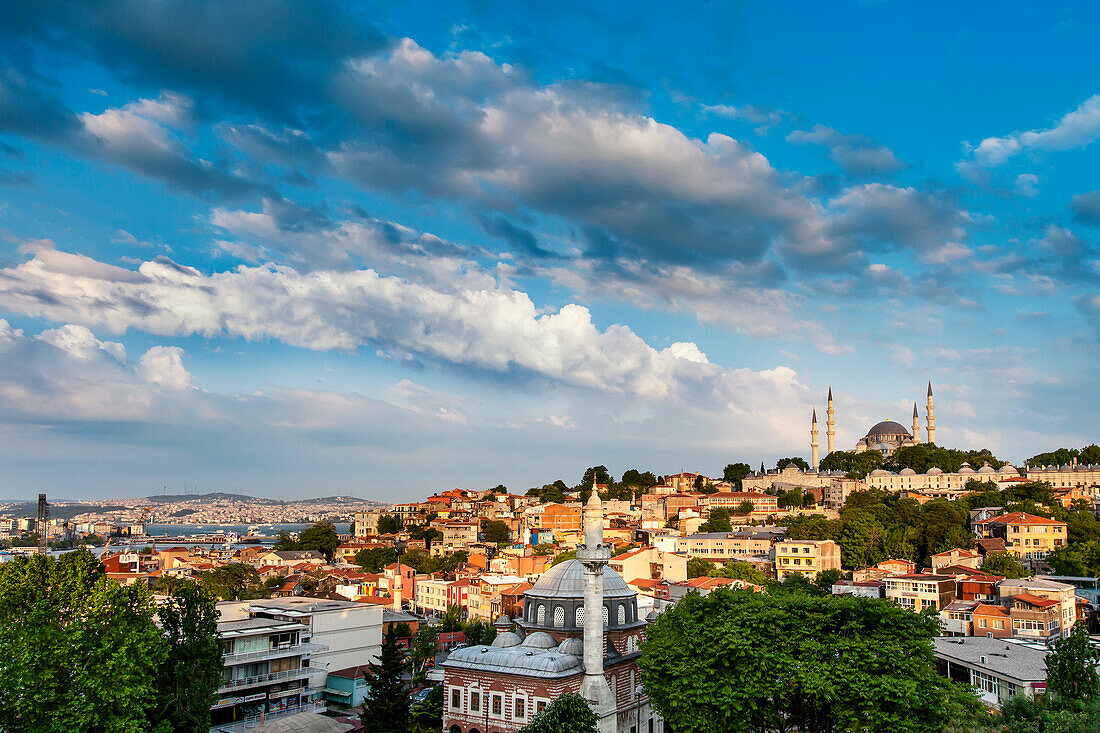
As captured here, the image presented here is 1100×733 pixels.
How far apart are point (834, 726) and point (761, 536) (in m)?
56.1

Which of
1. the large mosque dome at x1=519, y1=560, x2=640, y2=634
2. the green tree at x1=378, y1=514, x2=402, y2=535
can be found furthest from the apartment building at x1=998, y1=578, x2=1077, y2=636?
the green tree at x1=378, y1=514, x2=402, y2=535

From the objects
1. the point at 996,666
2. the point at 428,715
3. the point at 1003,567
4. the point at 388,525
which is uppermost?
the point at 1003,567

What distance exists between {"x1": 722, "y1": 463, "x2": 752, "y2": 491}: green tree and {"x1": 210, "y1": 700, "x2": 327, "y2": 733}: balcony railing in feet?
303

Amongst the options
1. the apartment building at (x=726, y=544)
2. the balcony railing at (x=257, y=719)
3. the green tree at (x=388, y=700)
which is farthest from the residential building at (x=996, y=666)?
the apartment building at (x=726, y=544)

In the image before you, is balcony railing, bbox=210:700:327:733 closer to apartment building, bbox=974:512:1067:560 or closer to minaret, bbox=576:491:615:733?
minaret, bbox=576:491:615:733

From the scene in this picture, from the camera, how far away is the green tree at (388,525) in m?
114

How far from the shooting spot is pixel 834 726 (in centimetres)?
2598

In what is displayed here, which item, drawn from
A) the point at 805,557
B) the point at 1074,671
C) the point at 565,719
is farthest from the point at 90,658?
the point at 805,557

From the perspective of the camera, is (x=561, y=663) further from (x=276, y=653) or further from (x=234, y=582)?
(x=234, y=582)

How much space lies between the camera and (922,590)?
53500mm

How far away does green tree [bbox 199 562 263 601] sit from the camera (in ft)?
208

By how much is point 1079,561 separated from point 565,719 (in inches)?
2028

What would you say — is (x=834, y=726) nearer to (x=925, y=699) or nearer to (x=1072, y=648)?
(x=925, y=699)

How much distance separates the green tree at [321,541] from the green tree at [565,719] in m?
80.6
